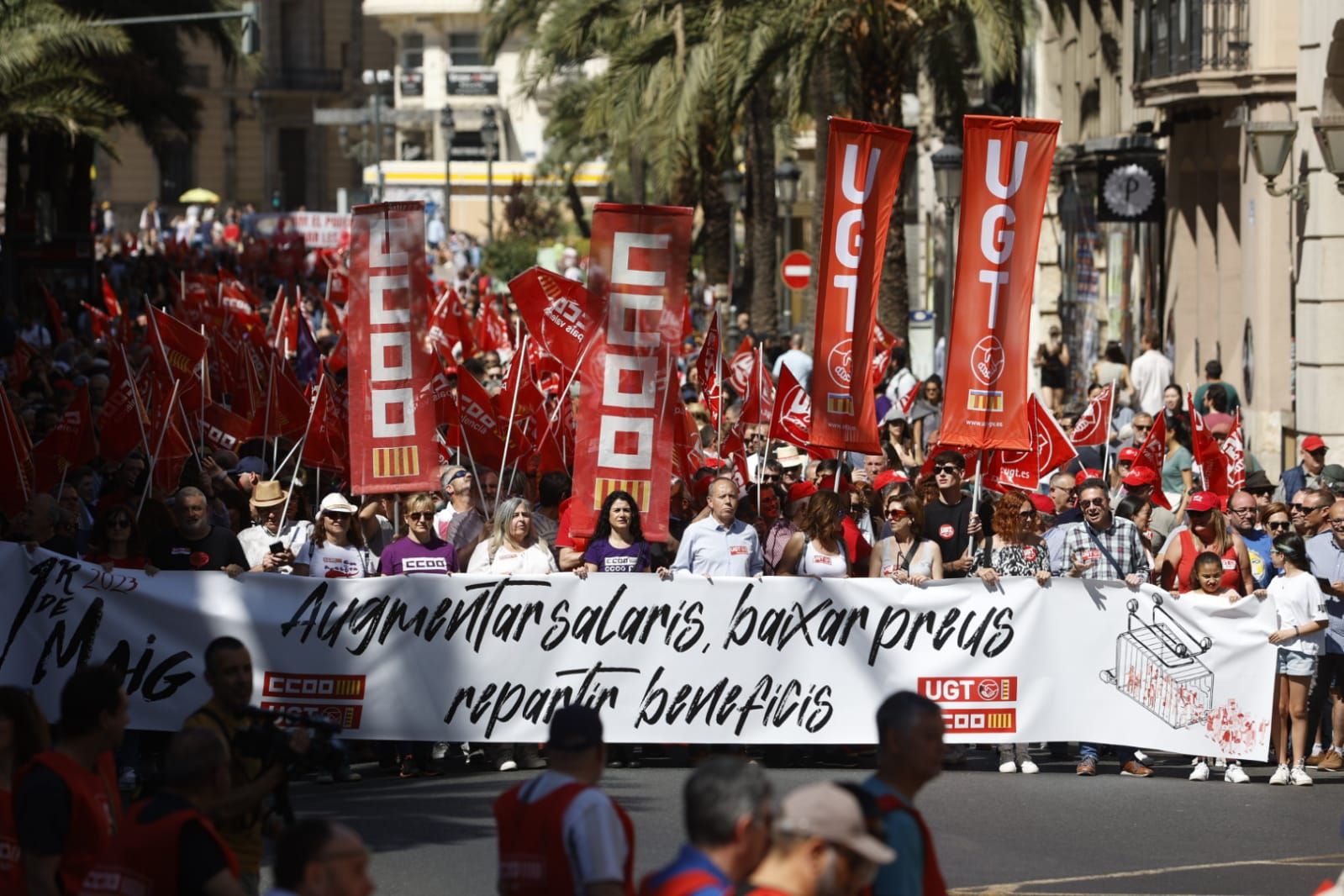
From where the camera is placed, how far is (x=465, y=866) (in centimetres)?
952

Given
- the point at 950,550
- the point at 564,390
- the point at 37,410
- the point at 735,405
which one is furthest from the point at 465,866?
the point at 735,405

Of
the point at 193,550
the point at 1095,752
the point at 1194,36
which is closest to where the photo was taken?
the point at 193,550

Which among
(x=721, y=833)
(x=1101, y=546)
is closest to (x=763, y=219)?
(x=1101, y=546)

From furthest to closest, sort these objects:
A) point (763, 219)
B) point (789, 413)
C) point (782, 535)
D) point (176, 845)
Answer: point (763, 219) → point (789, 413) → point (782, 535) → point (176, 845)

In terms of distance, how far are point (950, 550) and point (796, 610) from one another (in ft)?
4.79

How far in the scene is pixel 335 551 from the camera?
39.0 feet

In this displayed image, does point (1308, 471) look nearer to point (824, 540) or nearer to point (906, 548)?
point (906, 548)

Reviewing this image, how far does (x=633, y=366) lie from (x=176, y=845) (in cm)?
713

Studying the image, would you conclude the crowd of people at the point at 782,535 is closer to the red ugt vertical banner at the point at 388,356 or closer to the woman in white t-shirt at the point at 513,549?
the woman in white t-shirt at the point at 513,549

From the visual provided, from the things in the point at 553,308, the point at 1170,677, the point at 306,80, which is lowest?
the point at 1170,677

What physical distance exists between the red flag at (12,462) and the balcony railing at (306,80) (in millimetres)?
80527

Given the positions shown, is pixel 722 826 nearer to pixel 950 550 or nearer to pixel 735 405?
pixel 950 550

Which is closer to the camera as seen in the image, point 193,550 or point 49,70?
point 193,550

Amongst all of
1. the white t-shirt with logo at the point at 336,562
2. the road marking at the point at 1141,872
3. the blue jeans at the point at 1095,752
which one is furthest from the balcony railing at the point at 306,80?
the road marking at the point at 1141,872
